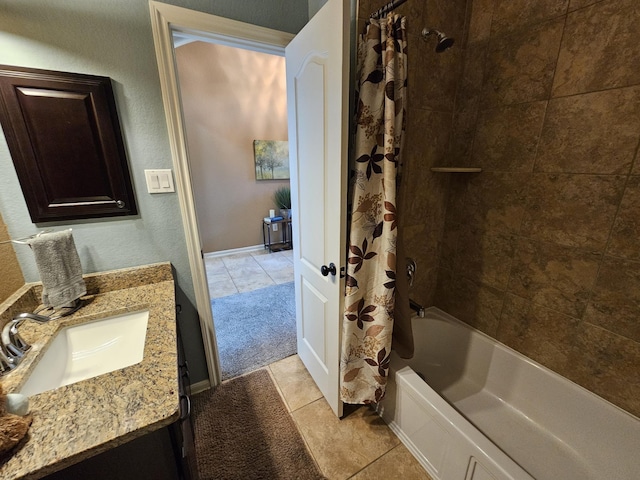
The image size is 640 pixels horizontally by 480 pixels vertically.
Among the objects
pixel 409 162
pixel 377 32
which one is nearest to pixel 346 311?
pixel 409 162

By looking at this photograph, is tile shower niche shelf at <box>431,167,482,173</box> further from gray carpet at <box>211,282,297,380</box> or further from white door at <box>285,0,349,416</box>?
gray carpet at <box>211,282,297,380</box>

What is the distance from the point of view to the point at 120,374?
749 millimetres

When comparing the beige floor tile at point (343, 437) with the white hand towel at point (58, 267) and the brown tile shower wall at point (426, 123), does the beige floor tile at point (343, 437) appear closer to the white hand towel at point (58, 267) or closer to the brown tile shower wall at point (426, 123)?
the brown tile shower wall at point (426, 123)

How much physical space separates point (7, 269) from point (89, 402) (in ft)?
2.72

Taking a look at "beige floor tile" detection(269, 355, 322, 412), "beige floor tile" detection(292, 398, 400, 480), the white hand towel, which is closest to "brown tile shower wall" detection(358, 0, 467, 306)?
"beige floor tile" detection(292, 398, 400, 480)

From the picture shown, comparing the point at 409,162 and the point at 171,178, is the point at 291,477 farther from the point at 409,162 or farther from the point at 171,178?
the point at 409,162

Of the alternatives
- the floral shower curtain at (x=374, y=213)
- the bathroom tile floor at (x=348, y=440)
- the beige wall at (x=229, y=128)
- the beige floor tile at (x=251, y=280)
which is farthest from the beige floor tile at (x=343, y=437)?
the beige wall at (x=229, y=128)

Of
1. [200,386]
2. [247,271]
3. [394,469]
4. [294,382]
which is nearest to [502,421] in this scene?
[394,469]

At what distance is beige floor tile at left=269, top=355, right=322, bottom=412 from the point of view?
1.63m

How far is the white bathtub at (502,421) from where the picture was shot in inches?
41.9

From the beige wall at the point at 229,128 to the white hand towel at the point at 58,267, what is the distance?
2.87 metres

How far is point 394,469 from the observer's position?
4.12 feet

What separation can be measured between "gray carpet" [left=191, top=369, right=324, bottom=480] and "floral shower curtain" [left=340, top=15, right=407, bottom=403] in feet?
1.30

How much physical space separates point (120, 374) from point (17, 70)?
1.19 m
